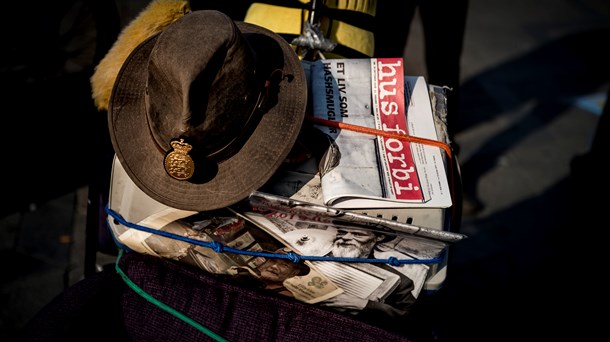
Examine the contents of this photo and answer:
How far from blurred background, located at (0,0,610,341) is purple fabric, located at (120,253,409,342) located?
1.76 feet

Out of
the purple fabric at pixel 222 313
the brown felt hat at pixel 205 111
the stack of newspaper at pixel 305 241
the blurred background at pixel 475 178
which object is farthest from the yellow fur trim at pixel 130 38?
the purple fabric at pixel 222 313

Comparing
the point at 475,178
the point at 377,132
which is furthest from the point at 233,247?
the point at 475,178

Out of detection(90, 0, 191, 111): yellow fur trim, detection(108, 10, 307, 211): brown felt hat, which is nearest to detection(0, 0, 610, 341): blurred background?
detection(90, 0, 191, 111): yellow fur trim

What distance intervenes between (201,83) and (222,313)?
23.5 inches

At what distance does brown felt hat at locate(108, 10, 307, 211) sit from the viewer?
1.17m

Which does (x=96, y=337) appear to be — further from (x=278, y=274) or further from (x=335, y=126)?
(x=335, y=126)

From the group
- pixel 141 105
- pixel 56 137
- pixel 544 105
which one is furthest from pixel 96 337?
pixel 544 105

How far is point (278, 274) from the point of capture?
4.40ft

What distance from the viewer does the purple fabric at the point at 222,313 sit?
4.46 ft

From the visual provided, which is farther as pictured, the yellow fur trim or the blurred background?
the blurred background

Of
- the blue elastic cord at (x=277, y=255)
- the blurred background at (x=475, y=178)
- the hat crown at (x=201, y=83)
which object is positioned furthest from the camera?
the blurred background at (x=475, y=178)

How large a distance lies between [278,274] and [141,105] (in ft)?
1.81

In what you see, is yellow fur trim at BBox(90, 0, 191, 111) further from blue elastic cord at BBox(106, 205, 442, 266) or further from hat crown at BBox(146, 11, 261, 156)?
blue elastic cord at BBox(106, 205, 442, 266)

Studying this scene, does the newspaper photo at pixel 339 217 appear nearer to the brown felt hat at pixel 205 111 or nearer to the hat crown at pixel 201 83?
the brown felt hat at pixel 205 111
